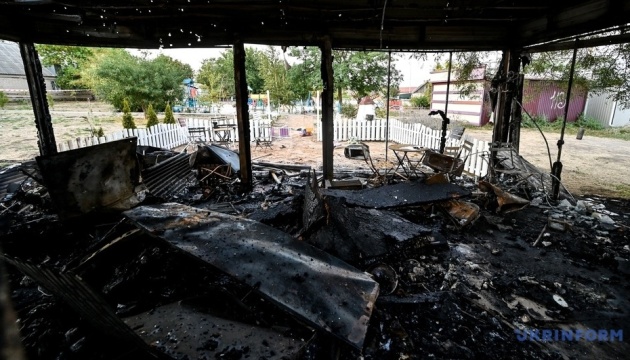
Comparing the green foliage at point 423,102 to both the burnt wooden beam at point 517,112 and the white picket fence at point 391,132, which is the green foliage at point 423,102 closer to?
the white picket fence at point 391,132

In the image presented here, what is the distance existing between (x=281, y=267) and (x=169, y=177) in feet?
18.2

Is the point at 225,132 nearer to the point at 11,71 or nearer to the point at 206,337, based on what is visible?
the point at 206,337

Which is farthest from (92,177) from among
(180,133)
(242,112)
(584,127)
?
(584,127)

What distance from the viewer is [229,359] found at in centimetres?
236

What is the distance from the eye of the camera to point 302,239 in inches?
154

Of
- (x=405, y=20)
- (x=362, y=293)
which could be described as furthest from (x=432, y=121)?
(x=362, y=293)

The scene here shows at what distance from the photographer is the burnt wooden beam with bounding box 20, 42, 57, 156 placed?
5973 millimetres

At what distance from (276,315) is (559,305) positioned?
3.17 m

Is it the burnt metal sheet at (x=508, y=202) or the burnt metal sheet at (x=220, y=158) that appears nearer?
the burnt metal sheet at (x=508, y=202)

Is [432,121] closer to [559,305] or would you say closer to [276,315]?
[559,305]

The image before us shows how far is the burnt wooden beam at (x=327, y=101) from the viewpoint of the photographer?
642cm

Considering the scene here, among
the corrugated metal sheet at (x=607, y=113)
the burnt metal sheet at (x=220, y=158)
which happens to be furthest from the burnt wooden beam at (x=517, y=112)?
the corrugated metal sheet at (x=607, y=113)

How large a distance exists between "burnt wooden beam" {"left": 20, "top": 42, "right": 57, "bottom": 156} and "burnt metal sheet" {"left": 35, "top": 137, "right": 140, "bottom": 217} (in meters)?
2.12

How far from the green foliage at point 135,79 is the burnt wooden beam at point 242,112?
1749 centimetres
